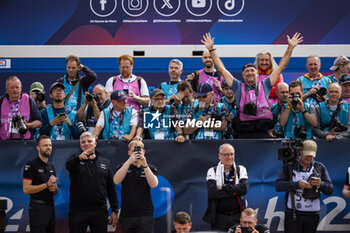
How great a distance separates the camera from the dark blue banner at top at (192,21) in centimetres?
1147

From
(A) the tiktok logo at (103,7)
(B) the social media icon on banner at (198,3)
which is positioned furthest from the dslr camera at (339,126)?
(A) the tiktok logo at (103,7)

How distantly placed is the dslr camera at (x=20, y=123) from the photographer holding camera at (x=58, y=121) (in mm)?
438

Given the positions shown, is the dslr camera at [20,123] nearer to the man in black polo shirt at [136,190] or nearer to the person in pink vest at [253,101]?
the man in black polo shirt at [136,190]

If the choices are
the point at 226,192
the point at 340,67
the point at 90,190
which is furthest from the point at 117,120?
the point at 340,67

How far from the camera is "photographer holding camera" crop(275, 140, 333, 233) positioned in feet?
26.5

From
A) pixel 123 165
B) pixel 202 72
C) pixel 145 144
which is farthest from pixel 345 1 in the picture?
pixel 123 165

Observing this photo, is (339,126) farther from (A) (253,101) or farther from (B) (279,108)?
(A) (253,101)

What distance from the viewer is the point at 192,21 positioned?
37.7ft

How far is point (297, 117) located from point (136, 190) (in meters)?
2.70

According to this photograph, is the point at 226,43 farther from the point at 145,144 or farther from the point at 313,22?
the point at 145,144

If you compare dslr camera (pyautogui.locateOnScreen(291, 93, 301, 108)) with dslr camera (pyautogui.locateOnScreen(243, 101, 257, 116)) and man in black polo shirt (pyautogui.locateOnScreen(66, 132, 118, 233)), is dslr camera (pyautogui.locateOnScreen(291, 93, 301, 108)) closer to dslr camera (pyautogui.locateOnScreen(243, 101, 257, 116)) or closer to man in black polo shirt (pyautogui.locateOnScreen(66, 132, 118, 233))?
dslr camera (pyautogui.locateOnScreen(243, 101, 257, 116))

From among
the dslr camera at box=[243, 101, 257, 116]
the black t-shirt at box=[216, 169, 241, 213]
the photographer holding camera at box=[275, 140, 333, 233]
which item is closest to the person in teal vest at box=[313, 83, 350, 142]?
the photographer holding camera at box=[275, 140, 333, 233]

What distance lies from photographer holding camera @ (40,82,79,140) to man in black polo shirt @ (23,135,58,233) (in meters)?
0.86

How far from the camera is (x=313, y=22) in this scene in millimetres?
11523
